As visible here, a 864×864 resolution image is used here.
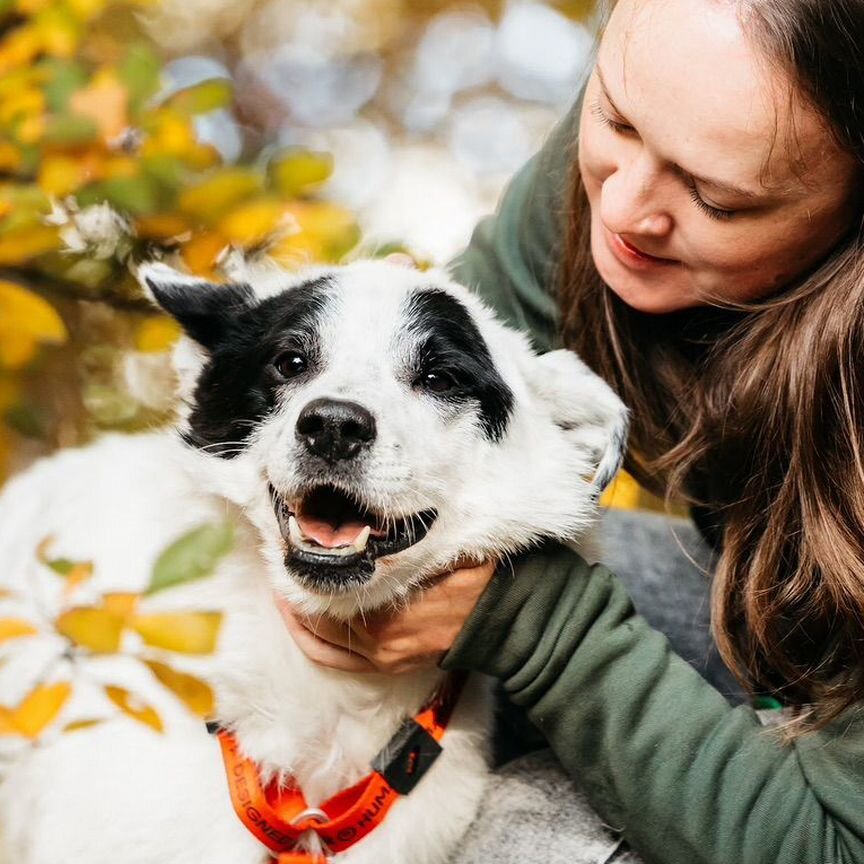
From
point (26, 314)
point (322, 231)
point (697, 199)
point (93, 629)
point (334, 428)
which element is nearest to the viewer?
point (93, 629)

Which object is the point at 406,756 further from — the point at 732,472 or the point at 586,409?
the point at 732,472

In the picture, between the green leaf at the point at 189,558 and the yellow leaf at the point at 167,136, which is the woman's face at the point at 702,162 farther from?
the green leaf at the point at 189,558

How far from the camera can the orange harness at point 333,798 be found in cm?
170

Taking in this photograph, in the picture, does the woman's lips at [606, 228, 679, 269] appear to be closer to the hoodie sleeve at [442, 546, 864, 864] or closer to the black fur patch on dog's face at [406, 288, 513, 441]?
the black fur patch on dog's face at [406, 288, 513, 441]

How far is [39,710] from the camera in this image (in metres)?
1.21

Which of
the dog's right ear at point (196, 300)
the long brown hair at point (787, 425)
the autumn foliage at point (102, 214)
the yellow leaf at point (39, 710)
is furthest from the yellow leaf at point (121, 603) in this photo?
the long brown hair at point (787, 425)

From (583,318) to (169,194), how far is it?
36.1 inches

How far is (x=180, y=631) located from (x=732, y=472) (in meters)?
1.21

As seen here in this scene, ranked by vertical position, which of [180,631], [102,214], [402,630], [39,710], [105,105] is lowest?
[402,630]

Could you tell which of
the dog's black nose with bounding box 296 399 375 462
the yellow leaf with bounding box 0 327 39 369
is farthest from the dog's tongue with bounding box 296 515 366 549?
the yellow leaf with bounding box 0 327 39 369

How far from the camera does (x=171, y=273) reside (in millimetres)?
1860

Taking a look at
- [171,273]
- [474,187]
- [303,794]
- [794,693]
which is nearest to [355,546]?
[303,794]

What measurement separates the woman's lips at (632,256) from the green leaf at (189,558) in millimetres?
990

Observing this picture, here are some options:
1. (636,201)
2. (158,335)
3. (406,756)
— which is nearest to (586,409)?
(636,201)
